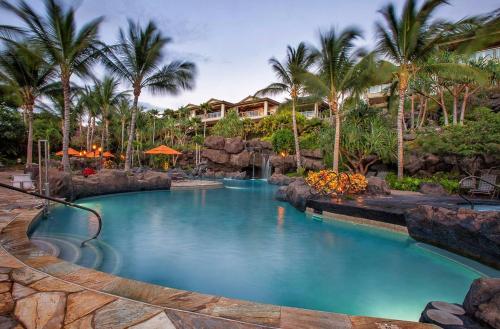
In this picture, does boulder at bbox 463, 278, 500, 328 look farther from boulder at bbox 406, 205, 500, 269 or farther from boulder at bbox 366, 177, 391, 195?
boulder at bbox 366, 177, 391, 195

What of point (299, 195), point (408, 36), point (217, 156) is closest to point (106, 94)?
point (217, 156)

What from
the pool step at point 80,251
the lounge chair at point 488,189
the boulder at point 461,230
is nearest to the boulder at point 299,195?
the boulder at point 461,230

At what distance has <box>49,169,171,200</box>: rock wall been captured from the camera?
10055mm

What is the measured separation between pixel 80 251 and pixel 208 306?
13.1ft

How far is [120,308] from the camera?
7.92 ft

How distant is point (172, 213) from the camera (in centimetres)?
993

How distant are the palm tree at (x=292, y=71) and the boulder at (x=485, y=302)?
1854 centimetres

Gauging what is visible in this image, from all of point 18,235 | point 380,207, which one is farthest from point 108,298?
point 380,207

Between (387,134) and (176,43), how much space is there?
13505 mm

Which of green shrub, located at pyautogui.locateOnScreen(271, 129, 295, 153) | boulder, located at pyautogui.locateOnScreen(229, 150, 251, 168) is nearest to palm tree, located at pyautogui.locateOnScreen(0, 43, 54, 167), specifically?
boulder, located at pyautogui.locateOnScreen(229, 150, 251, 168)

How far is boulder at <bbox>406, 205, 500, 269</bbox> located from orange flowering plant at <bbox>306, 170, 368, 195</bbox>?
346 cm

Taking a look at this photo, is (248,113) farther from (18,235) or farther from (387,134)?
(18,235)

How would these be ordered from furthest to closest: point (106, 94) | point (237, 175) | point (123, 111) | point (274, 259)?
1. point (123, 111)
2. point (237, 175)
3. point (106, 94)
4. point (274, 259)

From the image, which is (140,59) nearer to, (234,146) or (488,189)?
(234,146)
